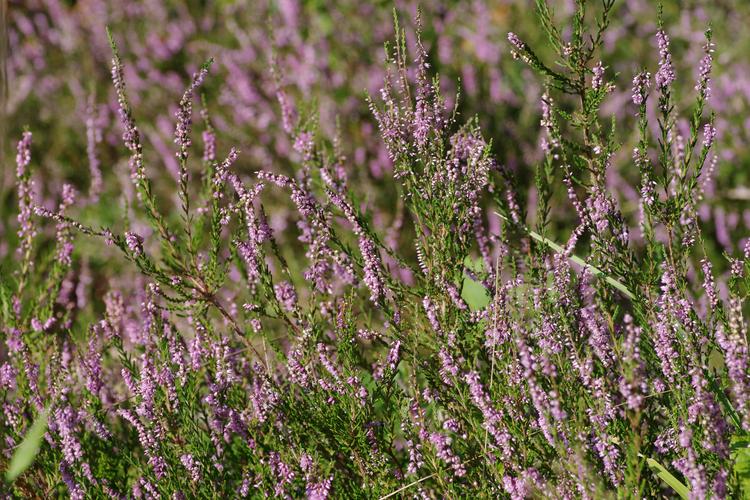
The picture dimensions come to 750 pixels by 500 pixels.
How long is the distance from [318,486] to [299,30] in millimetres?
5067

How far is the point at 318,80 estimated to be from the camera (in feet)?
20.2

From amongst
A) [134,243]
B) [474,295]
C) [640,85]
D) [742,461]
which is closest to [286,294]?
[134,243]

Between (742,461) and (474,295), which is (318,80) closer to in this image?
(474,295)

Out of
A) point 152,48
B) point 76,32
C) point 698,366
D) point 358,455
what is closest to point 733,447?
point 698,366

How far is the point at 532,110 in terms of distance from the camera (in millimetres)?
5949

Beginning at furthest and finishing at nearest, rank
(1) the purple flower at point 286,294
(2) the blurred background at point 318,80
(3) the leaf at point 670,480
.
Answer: (2) the blurred background at point 318,80
(1) the purple flower at point 286,294
(3) the leaf at point 670,480

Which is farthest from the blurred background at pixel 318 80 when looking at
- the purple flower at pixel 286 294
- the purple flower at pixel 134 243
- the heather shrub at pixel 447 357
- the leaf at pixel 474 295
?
the purple flower at pixel 134 243

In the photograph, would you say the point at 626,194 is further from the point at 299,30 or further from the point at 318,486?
the point at 318,486

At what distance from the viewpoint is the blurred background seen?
5.69m

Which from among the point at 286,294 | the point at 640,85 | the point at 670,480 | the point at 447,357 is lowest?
the point at 670,480

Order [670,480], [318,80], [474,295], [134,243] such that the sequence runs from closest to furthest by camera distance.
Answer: [670,480] → [134,243] → [474,295] → [318,80]

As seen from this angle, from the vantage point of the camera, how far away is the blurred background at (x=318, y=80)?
5691 millimetres

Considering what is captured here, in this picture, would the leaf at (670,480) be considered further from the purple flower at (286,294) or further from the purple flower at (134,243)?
the purple flower at (134,243)

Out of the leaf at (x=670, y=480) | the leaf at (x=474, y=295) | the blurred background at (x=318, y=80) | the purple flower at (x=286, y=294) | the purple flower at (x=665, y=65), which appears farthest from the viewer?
the blurred background at (x=318, y=80)
